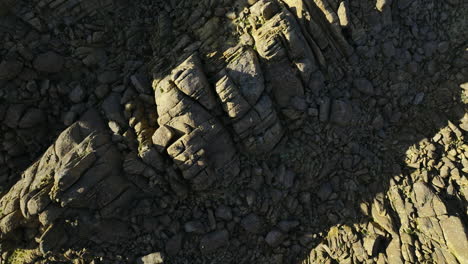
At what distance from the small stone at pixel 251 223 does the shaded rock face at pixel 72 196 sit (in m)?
4.43

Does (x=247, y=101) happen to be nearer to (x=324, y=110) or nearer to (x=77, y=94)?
(x=324, y=110)

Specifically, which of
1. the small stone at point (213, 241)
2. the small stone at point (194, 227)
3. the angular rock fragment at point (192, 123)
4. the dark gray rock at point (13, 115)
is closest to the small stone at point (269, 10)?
the angular rock fragment at point (192, 123)

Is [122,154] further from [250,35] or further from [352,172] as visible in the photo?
[352,172]

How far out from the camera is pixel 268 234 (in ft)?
41.4

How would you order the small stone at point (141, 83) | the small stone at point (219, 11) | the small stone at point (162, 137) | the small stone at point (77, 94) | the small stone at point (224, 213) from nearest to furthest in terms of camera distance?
the small stone at point (162, 137) → the small stone at point (224, 213) → the small stone at point (141, 83) → the small stone at point (77, 94) → the small stone at point (219, 11)

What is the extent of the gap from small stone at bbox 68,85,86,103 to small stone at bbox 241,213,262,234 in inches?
315

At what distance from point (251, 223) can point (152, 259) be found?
152 inches

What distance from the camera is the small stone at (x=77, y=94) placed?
1277 centimetres

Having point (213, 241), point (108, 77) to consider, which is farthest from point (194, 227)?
point (108, 77)

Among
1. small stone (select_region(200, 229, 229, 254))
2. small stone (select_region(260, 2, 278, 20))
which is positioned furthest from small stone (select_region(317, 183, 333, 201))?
small stone (select_region(260, 2, 278, 20))

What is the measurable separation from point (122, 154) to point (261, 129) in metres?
5.27

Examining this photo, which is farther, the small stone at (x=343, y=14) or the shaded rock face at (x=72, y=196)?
the small stone at (x=343, y=14)

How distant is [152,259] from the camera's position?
1180cm

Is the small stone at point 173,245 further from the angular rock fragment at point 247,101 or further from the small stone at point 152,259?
the angular rock fragment at point 247,101
